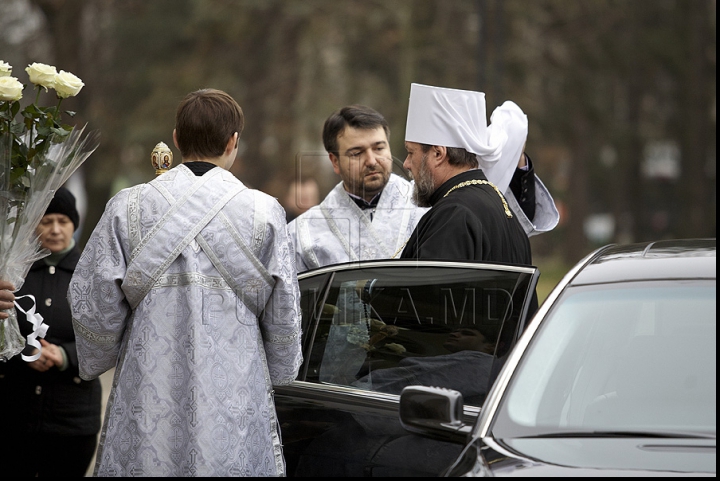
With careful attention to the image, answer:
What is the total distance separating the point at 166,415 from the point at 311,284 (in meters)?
0.97

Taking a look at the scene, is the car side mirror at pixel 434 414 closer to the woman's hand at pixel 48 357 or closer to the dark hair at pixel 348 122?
the woman's hand at pixel 48 357

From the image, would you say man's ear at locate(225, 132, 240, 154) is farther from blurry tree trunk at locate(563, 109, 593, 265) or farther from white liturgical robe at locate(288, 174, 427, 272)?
blurry tree trunk at locate(563, 109, 593, 265)

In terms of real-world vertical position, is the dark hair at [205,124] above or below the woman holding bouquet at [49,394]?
above

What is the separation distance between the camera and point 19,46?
21250 mm

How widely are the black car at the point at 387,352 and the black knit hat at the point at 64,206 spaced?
1.66 m

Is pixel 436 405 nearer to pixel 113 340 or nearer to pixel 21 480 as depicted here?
pixel 113 340

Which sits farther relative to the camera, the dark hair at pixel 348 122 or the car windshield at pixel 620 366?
the dark hair at pixel 348 122

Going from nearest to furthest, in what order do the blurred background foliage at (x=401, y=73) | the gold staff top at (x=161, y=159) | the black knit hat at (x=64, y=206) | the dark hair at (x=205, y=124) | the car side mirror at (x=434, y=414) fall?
the car side mirror at (x=434, y=414), the dark hair at (x=205, y=124), the gold staff top at (x=161, y=159), the black knit hat at (x=64, y=206), the blurred background foliage at (x=401, y=73)

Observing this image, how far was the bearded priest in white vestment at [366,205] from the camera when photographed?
5.73 m

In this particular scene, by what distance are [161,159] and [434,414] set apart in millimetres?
1792

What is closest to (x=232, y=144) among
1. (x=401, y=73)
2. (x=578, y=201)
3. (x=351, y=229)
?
(x=351, y=229)

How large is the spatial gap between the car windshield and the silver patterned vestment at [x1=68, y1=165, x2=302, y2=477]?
1016 mm

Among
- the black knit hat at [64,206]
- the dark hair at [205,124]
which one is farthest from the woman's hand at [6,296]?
the black knit hat at [64,206]

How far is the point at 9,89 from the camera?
3850mm
